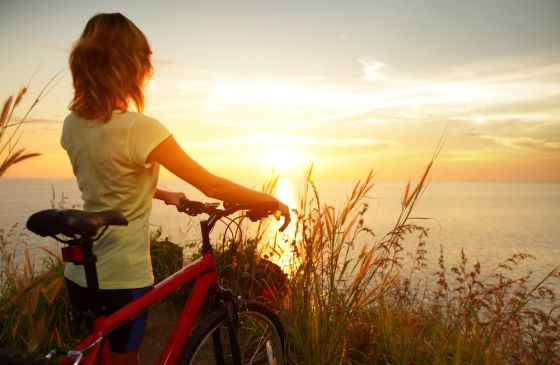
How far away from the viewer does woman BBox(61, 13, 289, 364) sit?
2.08 metres

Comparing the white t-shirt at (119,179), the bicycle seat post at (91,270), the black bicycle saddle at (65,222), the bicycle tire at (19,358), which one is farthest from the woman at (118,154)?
the bicycle tire at (19,358)

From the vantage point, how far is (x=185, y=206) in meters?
2.71

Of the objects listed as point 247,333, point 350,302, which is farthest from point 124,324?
point 247,333

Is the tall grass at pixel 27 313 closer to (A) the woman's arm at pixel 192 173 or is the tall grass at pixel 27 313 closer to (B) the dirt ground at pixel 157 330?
(B) the dirt ground at pixel 157 330

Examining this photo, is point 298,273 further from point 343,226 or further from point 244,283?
point 244,283

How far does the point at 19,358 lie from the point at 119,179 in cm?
86

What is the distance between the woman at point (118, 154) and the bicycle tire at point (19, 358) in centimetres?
53

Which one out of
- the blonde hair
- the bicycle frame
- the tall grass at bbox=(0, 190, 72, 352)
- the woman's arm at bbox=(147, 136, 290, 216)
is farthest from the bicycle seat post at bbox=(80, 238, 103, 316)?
the tall grass at bbox=(0, 190, 72, 352)

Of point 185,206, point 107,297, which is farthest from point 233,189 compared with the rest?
point 107,297

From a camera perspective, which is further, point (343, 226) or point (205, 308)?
point (205, 308)

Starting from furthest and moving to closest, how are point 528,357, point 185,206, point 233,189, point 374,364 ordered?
point 528,357, point 374,364, point 185,206, point 233,189

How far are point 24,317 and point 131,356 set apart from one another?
9.31ft

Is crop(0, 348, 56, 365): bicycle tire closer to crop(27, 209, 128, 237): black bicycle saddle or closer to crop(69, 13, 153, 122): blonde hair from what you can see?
crop(27, 209, 128, 237): black bicycle saddle

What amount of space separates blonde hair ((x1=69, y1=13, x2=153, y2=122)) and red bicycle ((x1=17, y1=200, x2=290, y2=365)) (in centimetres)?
60
